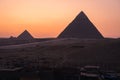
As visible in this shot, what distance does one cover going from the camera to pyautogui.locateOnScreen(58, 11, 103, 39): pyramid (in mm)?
56812

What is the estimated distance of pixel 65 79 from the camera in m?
14.8

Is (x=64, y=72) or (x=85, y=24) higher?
(x=85, y=24)

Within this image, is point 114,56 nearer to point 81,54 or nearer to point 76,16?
point 81,54

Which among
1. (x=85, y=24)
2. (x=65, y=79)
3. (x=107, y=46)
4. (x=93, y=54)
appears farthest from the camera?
(x=85, y=24)

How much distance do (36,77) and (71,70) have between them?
5.99 feet

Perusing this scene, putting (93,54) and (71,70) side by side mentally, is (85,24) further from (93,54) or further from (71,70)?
(71,70)

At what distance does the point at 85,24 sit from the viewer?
57.1 meters

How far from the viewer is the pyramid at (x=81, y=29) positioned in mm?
56812

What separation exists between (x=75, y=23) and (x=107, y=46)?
26.9 meters

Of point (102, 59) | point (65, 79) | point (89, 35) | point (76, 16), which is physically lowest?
point (65, 79)

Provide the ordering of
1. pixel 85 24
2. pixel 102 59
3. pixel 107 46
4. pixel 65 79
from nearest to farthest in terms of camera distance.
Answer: pixel 65 79
pixel 102 59
pixel 107 46
pixel 85 24

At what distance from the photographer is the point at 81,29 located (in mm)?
56531

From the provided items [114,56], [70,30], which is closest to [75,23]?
[70,30]

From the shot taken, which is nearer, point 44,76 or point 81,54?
point 44,76
